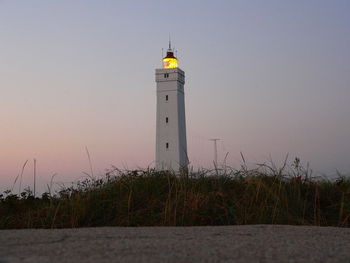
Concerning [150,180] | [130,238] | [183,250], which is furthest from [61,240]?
[150,180]

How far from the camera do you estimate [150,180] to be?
5.65 metres

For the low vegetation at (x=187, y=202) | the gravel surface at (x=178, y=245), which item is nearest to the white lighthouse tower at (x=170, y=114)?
the low vegetation at (x=187, y=202)

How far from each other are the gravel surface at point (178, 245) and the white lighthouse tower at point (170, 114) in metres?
27.3

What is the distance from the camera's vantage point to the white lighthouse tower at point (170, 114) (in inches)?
1235

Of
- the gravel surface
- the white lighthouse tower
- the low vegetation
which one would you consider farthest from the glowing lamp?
the gravel surface

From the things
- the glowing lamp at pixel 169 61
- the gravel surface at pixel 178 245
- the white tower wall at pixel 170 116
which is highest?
the glowing lamp at pixel 169 61

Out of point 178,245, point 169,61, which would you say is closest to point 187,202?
point 178,245

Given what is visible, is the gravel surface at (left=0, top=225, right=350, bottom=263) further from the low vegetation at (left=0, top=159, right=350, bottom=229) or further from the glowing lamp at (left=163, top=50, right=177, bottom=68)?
the glowing lamp at (left=163, top=50, right=177, bottom=68)

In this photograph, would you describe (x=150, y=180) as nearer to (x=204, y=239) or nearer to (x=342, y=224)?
(x=342, y=224)

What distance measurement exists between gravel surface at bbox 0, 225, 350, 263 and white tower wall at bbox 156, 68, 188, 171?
27.3 m

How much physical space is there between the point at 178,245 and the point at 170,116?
29.9m

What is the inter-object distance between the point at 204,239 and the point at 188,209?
2253 mm

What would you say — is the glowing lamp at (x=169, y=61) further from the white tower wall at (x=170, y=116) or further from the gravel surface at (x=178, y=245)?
the gravel surface at (x=178, y=245)

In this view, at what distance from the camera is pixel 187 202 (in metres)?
4.80
